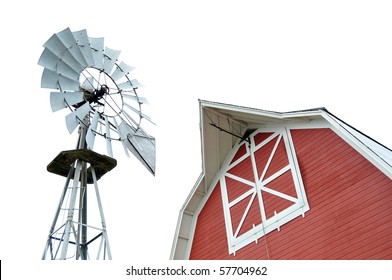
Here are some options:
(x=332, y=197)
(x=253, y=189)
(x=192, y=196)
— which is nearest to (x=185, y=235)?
(x=192, y=196)

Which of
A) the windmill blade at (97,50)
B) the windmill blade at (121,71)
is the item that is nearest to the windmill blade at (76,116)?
the windmill blade at (97,50)

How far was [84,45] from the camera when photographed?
1403 centimetres

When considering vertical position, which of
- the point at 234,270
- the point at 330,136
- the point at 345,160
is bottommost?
the point at 234,270

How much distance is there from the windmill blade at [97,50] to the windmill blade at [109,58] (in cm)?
23

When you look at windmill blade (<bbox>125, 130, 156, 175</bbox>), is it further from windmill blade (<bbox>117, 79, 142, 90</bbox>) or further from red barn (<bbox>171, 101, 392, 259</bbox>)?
red barn (<bbox>171, 101, 392, 259</bbox>)

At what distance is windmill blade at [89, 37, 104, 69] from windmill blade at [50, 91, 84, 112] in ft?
4.71

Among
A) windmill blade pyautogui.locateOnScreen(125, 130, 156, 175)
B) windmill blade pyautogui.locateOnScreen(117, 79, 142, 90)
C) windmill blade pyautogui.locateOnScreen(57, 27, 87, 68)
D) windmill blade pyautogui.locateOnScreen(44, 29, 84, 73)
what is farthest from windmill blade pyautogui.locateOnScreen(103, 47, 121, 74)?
windmill blade pyautogui.locateOnScreen(125, 130, 156, 175)

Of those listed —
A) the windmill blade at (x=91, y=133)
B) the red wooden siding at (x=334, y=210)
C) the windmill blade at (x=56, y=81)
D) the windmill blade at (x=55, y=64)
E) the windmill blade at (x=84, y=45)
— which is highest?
the windmill blade at (x=84, y=45)

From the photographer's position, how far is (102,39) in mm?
14883

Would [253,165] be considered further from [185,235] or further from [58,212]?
[58,212]

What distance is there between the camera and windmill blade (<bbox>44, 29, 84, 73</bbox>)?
12.9 meters

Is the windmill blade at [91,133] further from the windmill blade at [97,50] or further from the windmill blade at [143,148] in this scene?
the windmill blade at [97,50]

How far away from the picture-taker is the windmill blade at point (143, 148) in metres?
15.0

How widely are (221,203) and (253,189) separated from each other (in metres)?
1.46
